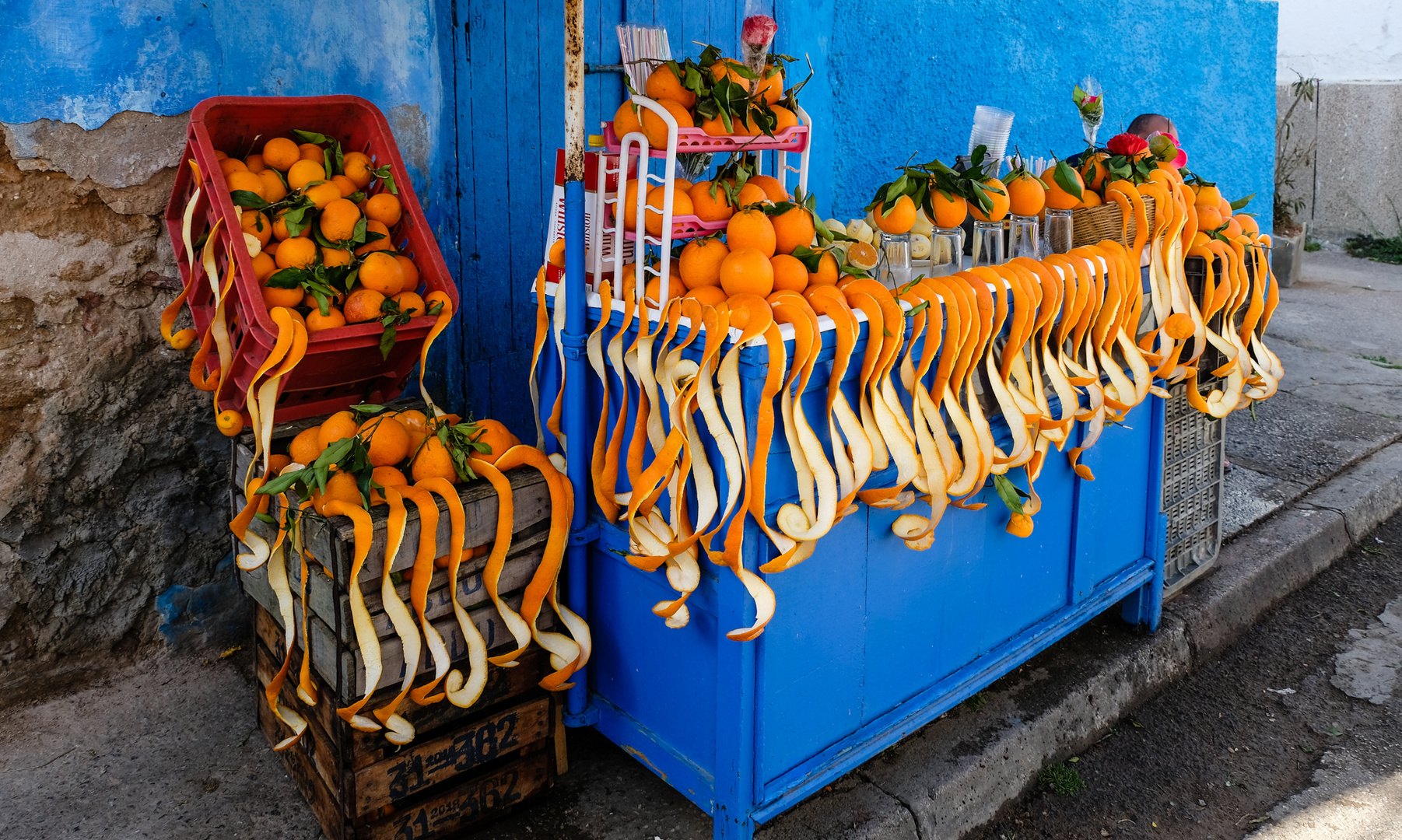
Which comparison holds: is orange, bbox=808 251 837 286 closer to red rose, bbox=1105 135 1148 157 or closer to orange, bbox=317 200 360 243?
orange, bbox=317 200 360 243

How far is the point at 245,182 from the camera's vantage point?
2355 millimetres

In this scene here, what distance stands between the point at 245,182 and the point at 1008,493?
1938 millimetres

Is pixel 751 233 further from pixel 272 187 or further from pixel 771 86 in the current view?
pixel 272 187

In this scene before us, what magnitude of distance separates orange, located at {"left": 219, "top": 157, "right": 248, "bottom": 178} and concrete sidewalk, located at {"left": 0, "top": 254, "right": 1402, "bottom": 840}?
144cm

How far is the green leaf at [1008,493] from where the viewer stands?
257cm

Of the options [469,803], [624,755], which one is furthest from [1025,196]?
[469,803]

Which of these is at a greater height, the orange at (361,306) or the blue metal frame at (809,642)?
the orange at (361,306)

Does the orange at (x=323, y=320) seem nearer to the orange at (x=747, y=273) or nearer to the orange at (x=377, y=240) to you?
the orange at (x=377, y=240)

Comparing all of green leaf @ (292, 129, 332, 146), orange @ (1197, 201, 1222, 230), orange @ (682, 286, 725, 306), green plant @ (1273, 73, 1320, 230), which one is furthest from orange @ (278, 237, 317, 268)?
green plant @ (1273, 73, 1320, 230)

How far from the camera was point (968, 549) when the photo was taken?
2643 mm

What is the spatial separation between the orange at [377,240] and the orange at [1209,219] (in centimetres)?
225

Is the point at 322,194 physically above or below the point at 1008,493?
above

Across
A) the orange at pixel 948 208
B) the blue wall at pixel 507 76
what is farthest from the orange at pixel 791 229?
the blue wall at pixel 507 76

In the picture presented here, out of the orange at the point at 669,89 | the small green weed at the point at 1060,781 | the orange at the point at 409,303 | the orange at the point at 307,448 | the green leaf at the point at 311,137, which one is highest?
the orange at the point at 669,89
